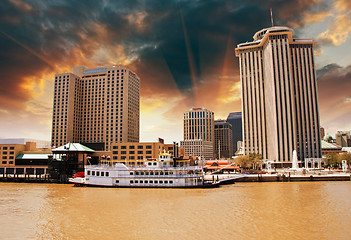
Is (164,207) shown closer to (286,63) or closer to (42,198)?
(42,198)

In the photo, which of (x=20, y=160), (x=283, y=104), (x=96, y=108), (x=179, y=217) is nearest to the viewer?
(x=179, y=217)

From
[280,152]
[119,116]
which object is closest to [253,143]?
[280,152]

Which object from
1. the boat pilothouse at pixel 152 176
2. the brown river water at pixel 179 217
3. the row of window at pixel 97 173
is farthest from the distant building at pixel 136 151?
the brown river water at pixel 179 217

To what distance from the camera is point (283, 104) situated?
5989 inches

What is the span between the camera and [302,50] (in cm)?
15950

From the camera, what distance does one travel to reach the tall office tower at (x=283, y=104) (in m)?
151

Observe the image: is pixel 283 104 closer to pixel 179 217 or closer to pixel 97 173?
pixel 97 173

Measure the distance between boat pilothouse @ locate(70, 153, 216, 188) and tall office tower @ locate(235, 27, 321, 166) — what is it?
94587 mm

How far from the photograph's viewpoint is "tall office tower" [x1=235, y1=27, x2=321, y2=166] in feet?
495

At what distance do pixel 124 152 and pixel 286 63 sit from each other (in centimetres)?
10317

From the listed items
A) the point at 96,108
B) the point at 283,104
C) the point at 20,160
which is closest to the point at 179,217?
the point at 20,160

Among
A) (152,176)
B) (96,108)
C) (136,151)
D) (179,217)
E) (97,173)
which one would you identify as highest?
(96,108)

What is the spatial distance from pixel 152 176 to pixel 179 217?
3256 centimetres

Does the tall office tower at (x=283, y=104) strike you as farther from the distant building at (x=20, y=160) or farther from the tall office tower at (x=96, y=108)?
the distant building at (x=20, y=160)
